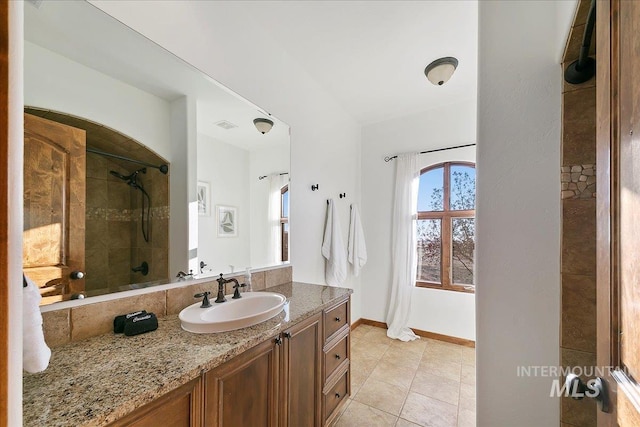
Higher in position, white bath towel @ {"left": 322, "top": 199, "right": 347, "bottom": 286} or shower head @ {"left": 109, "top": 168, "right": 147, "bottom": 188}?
shower head @ {"left": 109, "top": 168, "right": 147, "bottom": 188}

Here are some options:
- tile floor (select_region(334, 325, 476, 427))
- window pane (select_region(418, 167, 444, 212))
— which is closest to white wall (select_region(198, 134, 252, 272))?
tile floor (select_region(334, 325, 476, 427))

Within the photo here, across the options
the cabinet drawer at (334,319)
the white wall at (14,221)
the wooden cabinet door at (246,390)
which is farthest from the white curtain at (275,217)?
the white wall at (14,221)

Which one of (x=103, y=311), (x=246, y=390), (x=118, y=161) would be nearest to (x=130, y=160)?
(x=118, y=161)

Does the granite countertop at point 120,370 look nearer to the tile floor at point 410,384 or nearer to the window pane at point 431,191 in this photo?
the tile floor at point 410,384

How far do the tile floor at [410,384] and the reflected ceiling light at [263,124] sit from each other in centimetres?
218

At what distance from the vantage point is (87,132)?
105 cm

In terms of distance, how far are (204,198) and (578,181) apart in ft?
5.97

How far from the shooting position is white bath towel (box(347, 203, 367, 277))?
9.87 feet

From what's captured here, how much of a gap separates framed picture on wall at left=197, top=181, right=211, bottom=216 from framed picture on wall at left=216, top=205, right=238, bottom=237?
Answer: 0.08m

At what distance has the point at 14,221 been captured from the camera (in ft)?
1.26

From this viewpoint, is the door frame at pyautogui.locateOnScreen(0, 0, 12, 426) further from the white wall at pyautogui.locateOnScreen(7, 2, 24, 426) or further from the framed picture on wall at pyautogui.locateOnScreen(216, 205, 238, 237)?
the framed picture on wall at pyautogui.locateOnScreen(216, 205, 238, 237)

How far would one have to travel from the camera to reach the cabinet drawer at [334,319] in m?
1.55

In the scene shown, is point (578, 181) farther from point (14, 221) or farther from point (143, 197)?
point (143, 197)

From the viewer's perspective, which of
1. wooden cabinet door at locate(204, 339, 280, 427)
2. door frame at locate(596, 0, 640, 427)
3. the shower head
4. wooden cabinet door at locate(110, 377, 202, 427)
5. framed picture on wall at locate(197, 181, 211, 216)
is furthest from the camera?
framed picture on wall at locate(197, 181, 211, 216)
